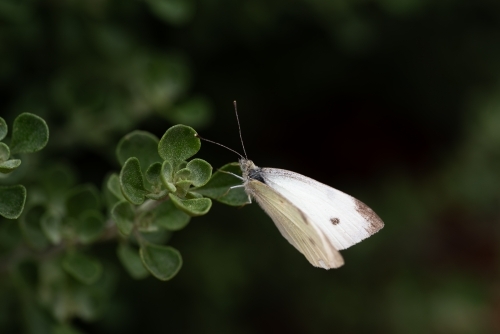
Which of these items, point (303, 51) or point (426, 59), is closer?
point (303, 51)

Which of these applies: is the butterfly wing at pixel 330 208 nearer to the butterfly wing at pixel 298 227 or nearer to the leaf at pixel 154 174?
the butterfly wing at pixel 298 227

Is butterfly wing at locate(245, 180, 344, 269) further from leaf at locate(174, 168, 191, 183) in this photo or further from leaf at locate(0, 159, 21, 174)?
leaf at locate(0, 159, 21, 174)

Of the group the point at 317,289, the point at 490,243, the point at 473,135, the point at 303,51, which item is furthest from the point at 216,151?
the point at 490,243

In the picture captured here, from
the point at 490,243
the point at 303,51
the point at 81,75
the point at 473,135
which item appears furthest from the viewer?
the point at 490,243

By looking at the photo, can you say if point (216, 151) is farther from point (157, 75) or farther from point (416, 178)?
point (416, 178)

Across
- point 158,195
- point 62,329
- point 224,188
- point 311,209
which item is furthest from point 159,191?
point 62,329

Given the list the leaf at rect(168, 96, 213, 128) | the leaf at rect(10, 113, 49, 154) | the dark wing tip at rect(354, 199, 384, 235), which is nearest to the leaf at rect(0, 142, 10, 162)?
the leaf at rect(10, 113, 49, 154)
